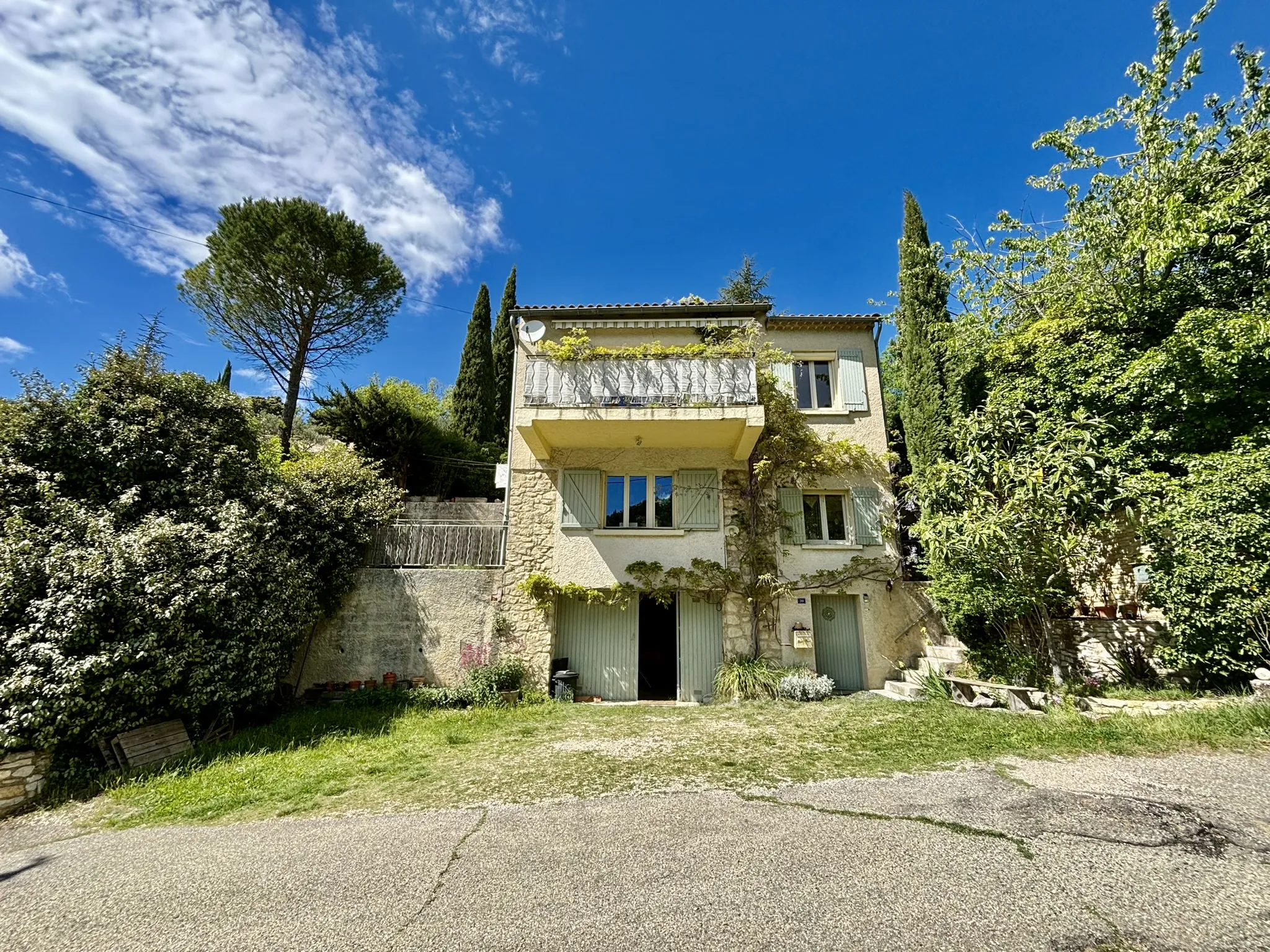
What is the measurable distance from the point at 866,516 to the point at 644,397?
5669mm

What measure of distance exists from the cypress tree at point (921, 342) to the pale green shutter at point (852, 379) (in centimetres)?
99

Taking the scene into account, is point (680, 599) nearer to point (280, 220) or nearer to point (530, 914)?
point (530, 914)

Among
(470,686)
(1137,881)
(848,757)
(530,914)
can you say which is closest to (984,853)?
(1137,881)

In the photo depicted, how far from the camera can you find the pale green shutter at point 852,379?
12.1 meters

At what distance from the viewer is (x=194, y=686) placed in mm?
7387

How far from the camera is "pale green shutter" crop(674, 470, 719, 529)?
11.2 meters

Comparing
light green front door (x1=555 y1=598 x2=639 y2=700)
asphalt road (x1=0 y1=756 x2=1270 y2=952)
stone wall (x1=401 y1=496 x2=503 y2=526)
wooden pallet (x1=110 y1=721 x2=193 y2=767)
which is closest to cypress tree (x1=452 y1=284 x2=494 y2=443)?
stone wall (x1=401 y1=496 x2=503 y2=526)

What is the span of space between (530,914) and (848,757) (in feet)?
14.5

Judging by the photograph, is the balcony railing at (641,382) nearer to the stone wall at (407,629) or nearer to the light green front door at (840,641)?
the stone wall at (407,629)

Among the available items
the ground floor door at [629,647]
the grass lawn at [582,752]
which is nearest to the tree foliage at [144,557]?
the grass lawn at [582,752]

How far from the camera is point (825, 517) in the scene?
1170cm

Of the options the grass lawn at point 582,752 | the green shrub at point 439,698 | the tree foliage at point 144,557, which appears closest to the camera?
the grass lawn at point 582,752

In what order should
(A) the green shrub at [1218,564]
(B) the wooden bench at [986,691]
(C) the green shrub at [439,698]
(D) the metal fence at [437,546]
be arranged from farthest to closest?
(D) the metal fence at [437,546], (C) the green shrub at [439,698], (B) the wooden bench at [986,691], (A) the green shrub at [1218,564]

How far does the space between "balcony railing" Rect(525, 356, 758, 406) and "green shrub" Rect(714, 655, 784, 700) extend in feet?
17.6
